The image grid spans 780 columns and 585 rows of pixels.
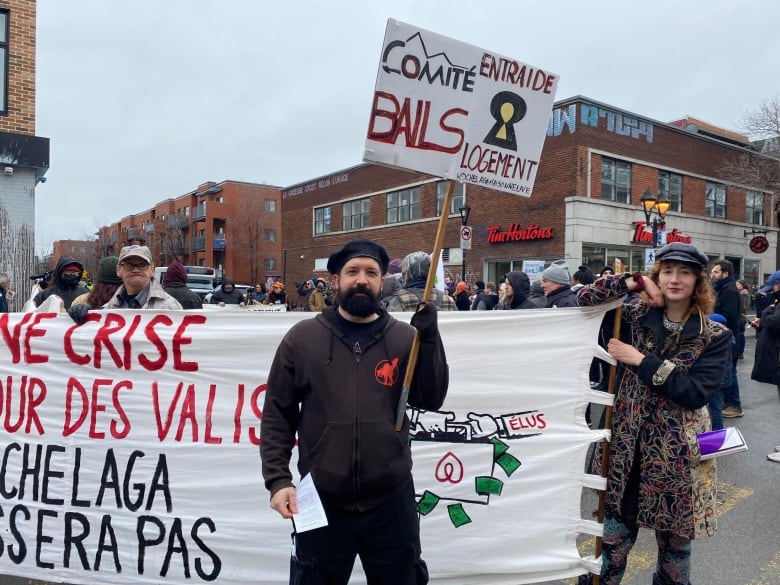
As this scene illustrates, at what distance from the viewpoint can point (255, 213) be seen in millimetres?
57281

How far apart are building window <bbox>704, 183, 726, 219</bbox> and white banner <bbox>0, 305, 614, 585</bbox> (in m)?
27.5

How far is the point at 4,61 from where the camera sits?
12.7m

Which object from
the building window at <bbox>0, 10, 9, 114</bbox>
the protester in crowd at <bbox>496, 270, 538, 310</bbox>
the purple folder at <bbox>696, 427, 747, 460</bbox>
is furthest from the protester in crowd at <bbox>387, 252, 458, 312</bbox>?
the building window at <bbox>0, 10, 9, 114</bbox>

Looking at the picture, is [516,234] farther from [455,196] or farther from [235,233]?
[235,233]

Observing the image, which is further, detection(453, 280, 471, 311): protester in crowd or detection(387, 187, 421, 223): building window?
detection(387, 187, 421, 223): building window

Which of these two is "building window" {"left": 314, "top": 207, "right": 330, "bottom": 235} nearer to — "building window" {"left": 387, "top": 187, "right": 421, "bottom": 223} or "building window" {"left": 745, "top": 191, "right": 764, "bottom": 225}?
"building window" {"left": 387, "top": 187, "right": 421, "bottom": 223}

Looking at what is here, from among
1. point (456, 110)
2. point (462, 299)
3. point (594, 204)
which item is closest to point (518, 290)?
point (456, 110)

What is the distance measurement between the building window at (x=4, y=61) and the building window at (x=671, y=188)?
2277 centimetres

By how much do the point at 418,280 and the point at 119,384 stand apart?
2.08 meters

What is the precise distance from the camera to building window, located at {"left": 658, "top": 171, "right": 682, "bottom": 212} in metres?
24.8

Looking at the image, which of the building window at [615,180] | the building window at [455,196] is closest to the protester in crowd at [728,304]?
the building window at [615,180]

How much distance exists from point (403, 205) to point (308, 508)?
2906 cm

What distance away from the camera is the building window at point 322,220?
3734 cm

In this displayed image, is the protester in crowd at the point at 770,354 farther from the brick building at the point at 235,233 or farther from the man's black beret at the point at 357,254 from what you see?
the brick building at the point at 235,233
